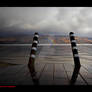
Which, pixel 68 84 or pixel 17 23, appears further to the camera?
pixel 17 23

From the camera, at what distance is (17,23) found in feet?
75.3
